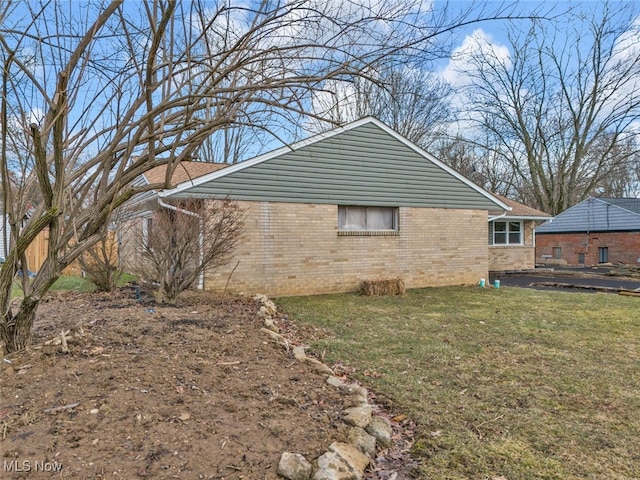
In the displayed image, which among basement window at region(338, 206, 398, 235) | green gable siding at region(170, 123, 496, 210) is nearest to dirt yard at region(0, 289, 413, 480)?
green gable siding at region(170, 123, 496, 210)

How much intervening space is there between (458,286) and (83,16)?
1181 cm

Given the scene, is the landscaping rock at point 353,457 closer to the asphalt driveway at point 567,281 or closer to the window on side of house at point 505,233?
the asphalt driveway at point 567,281

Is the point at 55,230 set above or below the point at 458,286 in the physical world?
above

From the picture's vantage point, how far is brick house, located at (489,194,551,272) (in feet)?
62.3

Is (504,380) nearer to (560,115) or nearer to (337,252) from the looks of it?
(337,252)

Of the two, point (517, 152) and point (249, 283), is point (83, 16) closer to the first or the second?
point (249, 283)

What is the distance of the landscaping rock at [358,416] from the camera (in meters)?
3.06

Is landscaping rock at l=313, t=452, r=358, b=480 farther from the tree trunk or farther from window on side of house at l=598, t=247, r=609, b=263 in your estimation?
window on side of house at l=598, t=247, r=609, b=263

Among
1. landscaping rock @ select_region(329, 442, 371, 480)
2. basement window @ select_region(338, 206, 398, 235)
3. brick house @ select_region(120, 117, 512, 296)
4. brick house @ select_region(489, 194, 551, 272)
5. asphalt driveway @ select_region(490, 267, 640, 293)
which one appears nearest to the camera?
landscaping rock @ select_region(329, 442, 371, 480)

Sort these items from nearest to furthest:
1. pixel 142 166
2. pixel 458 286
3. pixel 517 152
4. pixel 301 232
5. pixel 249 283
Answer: pixel 142 166
pixel 249 283
pixel 301 232
pixel 458 286
pixel 517 152

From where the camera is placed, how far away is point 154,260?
722cm

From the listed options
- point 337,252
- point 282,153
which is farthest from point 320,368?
point 282,153

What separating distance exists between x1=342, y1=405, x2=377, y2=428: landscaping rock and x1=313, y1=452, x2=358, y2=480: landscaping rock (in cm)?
54

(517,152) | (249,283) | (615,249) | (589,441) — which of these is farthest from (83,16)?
(517,152)
